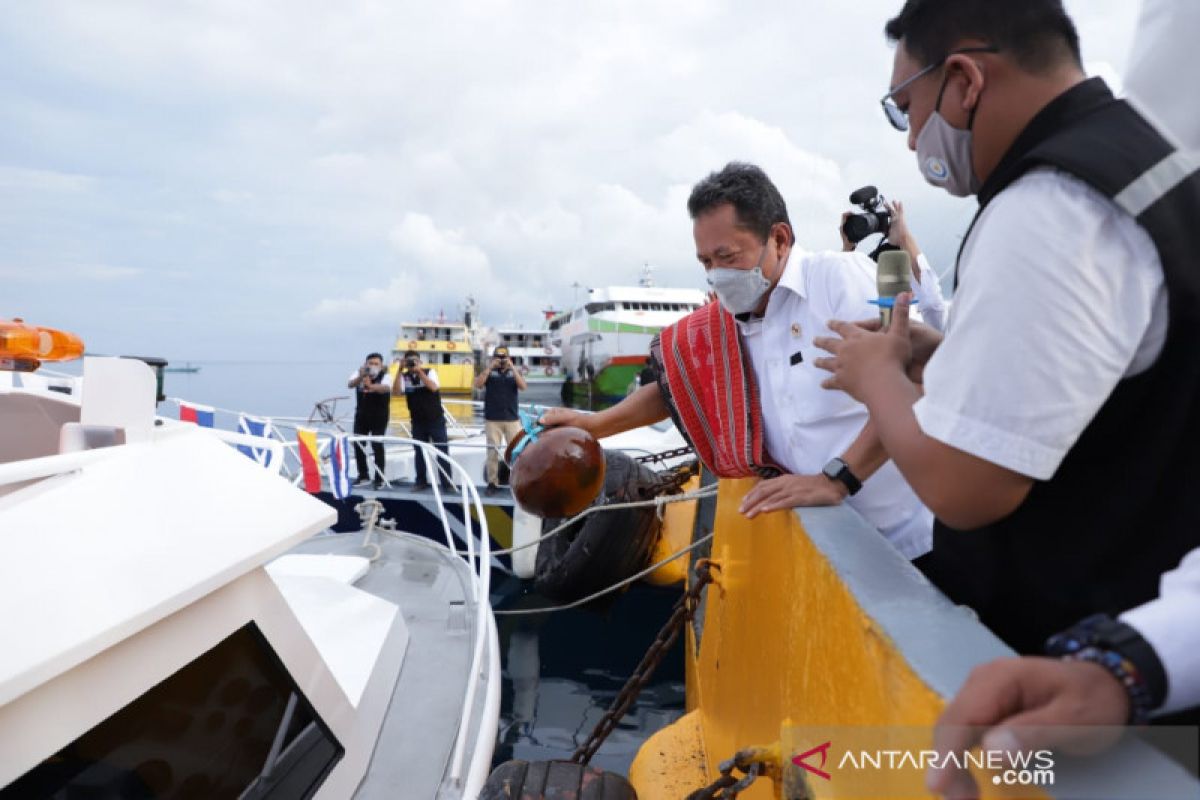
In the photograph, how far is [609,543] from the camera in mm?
5500

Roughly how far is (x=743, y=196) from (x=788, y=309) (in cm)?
39

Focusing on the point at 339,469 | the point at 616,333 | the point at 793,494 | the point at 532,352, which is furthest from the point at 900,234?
the point at 532,352

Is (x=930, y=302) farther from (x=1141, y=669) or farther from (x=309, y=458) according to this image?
(x=309, y=458)

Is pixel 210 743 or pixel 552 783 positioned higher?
pixel 210 743

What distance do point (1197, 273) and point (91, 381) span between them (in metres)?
2.46

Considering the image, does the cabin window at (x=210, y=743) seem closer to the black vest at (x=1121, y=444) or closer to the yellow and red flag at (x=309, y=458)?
the black vest at (x=1121, y=444)

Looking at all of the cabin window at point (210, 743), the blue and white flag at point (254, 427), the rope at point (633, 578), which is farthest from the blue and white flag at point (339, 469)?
the cabin window at point (210, 743)

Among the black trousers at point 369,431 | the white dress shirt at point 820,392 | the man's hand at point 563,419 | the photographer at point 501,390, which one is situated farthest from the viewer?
the photographer at point 501,390

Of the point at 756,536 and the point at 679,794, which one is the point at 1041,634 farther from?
the point at 679,794

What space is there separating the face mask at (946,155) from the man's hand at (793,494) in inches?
29.6

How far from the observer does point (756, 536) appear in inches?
81.4

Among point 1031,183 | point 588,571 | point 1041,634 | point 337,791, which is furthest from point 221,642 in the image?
point 588,571

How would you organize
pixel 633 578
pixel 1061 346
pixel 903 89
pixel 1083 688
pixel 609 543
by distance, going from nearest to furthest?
pixel 1083 688
pixel 1061 346
pixel 903 89
pixel 633 578
pixel 609 543

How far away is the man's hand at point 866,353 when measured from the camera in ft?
3.87
